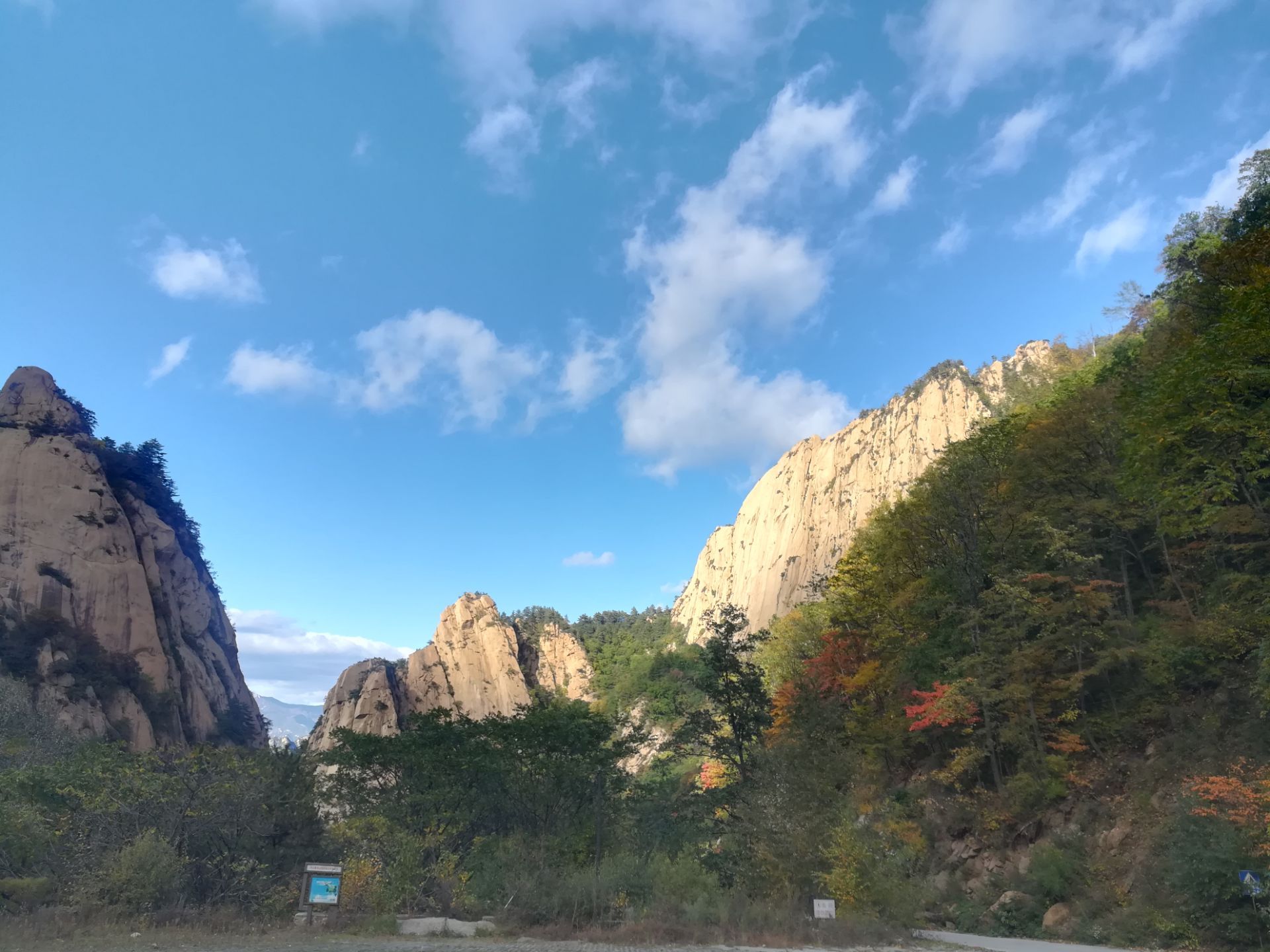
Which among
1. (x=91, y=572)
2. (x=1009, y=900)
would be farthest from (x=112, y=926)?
(x=91, y=572)

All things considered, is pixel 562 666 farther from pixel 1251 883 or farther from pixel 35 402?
pixel 1251 883

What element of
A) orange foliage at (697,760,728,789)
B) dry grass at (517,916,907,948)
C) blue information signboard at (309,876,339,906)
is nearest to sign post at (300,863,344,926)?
blue information signboard at (309,876,339,906)

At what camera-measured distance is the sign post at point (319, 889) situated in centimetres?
1425

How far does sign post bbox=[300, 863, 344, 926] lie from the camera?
46.8 feet

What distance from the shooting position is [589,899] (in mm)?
16062

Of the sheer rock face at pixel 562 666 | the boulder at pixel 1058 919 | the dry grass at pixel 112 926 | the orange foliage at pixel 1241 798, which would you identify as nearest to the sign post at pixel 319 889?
the dry grass at pixel 112 926

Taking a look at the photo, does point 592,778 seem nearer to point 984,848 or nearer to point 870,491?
point 984,848

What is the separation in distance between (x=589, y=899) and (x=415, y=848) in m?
5.24

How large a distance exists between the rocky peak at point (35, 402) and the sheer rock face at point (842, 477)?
6930 cm

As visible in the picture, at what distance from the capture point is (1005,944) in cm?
1554

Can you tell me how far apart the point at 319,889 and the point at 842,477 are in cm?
9335

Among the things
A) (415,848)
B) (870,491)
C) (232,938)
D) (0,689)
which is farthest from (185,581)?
(870,491)

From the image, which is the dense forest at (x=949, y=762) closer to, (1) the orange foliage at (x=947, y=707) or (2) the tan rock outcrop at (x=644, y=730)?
(1) the orange foliage at (x=947, y=707)

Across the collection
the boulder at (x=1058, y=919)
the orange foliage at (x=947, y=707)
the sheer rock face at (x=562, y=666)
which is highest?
the sheer rock face at (x=562, y=666)
